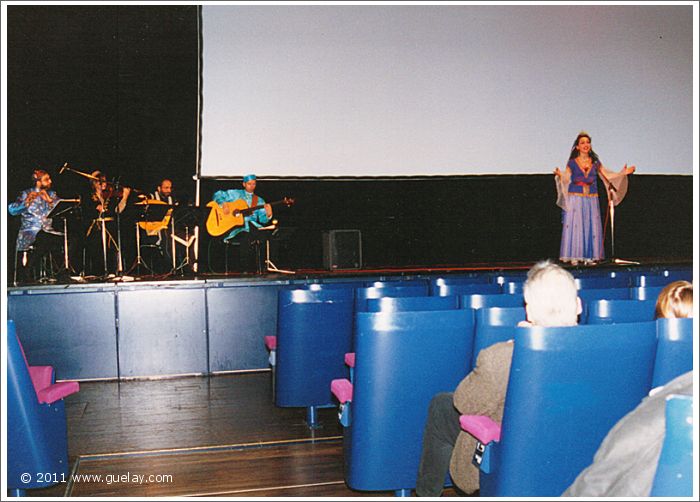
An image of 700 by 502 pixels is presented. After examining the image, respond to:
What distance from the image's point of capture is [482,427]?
183cm

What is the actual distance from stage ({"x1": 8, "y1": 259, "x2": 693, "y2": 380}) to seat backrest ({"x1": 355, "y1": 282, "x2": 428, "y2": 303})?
1.30 meters

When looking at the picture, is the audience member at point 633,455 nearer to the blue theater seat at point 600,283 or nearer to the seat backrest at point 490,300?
the seat backrest at point 490,300

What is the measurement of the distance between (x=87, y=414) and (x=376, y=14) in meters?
5.44

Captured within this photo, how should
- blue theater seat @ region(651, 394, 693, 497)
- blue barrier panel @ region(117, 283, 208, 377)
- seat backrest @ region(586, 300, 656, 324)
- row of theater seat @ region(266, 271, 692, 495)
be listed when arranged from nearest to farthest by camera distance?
blue theater seat @ region(651, 394, 693, 497) → row of theater seat @ region(266, 271, 692, 495) → seat backrest @ region(586, 300, 656, 324) → blue barrier panel @ region(117, 283, 208, 377)

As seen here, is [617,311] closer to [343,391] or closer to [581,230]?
[343,391]

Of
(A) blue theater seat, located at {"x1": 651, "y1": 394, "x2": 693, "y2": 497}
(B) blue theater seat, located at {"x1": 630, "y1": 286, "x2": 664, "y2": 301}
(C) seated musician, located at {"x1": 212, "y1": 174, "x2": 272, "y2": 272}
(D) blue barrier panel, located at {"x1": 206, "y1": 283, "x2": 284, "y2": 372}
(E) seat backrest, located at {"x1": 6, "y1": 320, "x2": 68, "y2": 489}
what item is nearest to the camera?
(A) blue theater seat, located at {"x1": 651, "y1": 394, "x2": 693, "y2": 497}

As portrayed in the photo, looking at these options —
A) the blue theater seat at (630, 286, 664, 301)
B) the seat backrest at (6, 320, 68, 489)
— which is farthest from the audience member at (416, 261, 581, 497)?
the seat backrest at (6, 320, 68, 489)

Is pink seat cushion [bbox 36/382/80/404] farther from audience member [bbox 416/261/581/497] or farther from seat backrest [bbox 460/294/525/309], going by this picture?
seat backrest [bbox 460/294/525/309]

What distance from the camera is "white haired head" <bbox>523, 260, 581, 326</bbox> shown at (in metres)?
1.88

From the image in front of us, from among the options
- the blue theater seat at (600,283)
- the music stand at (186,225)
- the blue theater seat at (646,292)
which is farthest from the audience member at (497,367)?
the music stand at (186,225)

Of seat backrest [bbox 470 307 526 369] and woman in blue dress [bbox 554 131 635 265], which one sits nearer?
seat backrest [bbox 470 307 526 369]

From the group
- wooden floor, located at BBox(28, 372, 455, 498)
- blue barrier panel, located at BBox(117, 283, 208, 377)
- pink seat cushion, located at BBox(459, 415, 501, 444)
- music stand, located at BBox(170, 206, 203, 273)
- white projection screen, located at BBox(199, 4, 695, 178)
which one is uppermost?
white projection screen, located at BBox(199, 4, 695, 178)

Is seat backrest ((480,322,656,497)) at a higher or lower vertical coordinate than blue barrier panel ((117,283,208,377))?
higher

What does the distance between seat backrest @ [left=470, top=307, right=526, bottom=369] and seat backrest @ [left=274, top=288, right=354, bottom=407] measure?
1240 mm
